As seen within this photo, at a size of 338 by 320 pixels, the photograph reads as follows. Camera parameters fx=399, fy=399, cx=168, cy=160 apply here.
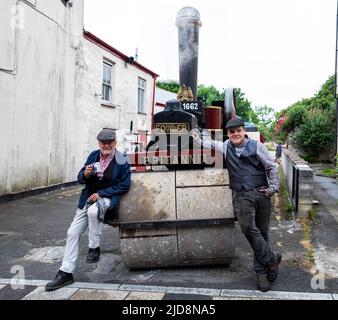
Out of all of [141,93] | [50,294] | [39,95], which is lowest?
[50,294]

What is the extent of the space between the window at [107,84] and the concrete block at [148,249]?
33.2 feet

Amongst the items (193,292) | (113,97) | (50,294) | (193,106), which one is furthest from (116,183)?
(113,97)

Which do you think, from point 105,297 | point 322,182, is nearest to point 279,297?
point 105,297

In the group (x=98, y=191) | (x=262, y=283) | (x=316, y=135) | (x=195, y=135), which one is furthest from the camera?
(x=316, y=135)

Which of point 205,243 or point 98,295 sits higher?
point 205,243

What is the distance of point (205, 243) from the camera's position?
4.45m

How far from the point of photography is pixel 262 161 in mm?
4066

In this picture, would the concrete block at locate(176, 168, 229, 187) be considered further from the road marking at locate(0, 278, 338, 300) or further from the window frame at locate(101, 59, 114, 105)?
the window frame at locate(101, 59, 114, 105)

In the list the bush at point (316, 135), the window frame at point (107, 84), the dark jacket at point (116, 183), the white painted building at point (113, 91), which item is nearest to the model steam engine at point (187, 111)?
the dark jacket at point (116, 183)

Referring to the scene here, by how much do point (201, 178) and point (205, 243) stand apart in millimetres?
726

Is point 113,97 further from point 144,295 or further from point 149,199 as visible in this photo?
point 144,295

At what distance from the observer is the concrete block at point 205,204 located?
173 inches

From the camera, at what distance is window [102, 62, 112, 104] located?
13.9 meters

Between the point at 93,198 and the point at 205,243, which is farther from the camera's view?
the point at 205,243
